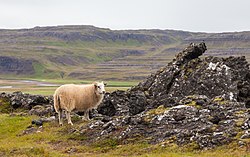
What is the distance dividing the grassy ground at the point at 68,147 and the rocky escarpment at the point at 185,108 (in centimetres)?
62

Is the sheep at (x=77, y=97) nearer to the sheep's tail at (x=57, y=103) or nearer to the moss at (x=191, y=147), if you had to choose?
the sheep's tail at (x=57, y=103)

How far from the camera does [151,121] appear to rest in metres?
23.8

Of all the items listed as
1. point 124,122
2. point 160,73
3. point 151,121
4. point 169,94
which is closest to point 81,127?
point 124,122

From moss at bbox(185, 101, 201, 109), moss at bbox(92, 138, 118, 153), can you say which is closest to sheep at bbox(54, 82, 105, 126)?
moss at bbox(185, 101, 201, 109)

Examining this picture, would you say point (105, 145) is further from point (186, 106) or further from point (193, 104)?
point (193, 104)

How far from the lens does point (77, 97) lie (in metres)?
29.4

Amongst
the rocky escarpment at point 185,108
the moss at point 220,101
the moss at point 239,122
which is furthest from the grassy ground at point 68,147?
the moss at point 220,101

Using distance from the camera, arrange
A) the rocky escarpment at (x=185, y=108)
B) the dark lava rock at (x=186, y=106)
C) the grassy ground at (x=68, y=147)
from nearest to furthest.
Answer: the grassy ground at (x=68, y=147) → the rocky escarpment at (x=185, y=108) → the dark lava rock at (x=186, y=106)

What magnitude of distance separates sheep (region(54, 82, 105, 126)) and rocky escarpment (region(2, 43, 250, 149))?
1580 mm

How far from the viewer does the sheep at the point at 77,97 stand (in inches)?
1154

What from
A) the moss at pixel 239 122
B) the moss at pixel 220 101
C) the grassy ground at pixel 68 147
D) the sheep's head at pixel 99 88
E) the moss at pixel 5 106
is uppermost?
the sheep's head at pixel 99 88

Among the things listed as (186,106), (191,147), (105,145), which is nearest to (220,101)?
(186,106)

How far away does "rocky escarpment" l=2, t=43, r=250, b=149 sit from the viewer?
20.4 m

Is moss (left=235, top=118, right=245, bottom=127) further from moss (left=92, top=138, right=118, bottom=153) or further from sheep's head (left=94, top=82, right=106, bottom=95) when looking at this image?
sheep's head (left=94, top=82, right=106, bottom=95)
